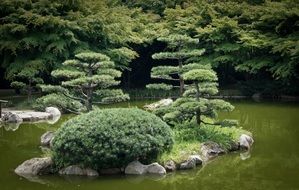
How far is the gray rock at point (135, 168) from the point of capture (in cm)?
1122

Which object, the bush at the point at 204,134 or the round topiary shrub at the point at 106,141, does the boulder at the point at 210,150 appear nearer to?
the bush at the point at 204,134

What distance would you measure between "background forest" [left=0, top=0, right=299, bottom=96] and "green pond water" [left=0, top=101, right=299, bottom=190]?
7314mm

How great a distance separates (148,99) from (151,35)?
12.9 ft

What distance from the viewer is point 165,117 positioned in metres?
14.1

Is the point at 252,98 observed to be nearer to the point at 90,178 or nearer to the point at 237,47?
the point at 237,47

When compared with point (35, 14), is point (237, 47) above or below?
below

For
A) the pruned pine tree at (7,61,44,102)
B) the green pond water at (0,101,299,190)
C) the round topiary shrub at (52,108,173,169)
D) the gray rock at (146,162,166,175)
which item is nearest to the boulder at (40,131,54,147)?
the green pond water at (0,101,299,190)

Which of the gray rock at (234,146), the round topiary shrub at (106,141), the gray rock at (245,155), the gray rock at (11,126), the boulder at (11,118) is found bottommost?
the gray rock at (11,126)

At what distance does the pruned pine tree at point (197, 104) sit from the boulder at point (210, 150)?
2.99 ft

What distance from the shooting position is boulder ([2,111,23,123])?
18.5 metres

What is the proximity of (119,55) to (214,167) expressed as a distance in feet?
45.6

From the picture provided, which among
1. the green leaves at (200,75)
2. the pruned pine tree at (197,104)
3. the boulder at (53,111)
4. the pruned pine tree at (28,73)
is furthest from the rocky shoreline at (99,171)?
the pruned pine tree at (28,73)

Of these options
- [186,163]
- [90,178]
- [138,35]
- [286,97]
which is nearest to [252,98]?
[286,97]

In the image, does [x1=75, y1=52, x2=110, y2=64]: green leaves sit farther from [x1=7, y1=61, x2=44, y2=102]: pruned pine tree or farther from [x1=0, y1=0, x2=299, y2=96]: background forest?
[x1=7, y1=61, x2=44, y2=102]: pruned pine tree
